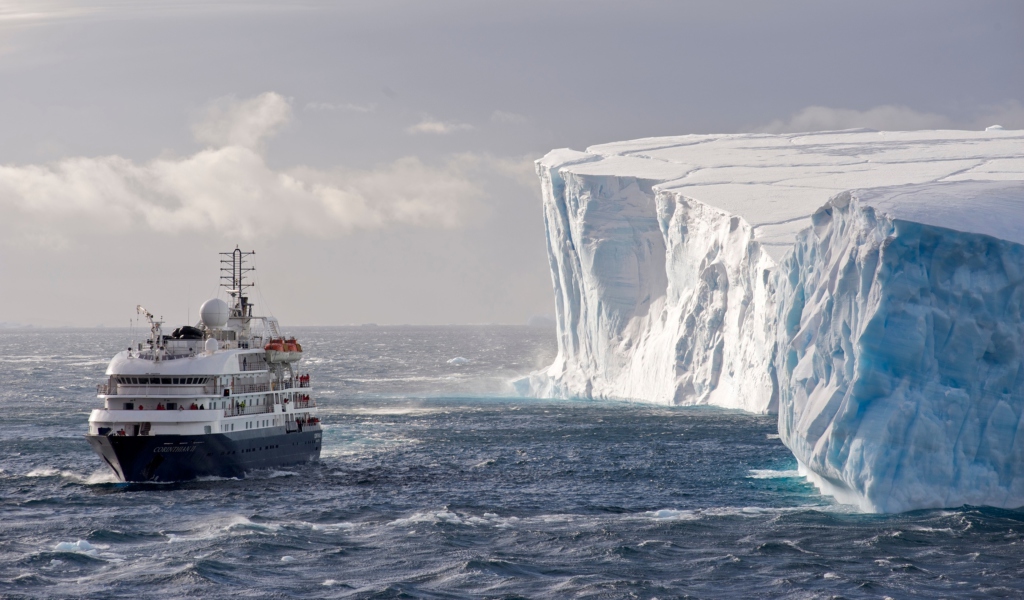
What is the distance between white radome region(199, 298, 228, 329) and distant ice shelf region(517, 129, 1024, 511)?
19.9m

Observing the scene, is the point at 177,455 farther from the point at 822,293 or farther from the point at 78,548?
the point at 822,293

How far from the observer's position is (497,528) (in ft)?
95.3

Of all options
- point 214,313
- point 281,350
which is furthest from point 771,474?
point 214,313

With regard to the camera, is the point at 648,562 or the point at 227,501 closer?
the point at 648,562

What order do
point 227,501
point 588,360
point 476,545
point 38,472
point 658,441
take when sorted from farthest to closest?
point 588,360 < point 658,441 < point 38,472 < point 227,501 < point 476,545

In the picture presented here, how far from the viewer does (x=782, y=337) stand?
34.5 metres

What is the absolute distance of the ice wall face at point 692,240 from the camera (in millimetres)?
55094

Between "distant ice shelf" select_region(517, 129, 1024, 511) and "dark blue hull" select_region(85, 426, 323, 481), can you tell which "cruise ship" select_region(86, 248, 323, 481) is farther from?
"distant ice shelf" select_region(517, 129, 1024, 511)

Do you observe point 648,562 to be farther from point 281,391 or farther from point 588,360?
point 588,360

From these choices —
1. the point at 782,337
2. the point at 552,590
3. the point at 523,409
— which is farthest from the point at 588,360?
the point at 552,590

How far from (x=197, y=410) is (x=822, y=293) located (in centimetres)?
2003

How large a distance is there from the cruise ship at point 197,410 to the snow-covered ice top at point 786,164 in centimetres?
2226

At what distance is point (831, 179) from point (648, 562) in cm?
3961

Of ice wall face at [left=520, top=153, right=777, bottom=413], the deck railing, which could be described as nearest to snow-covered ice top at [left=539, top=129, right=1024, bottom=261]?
ice wall face at [left=520, top=153, right=777, bottom=413]
